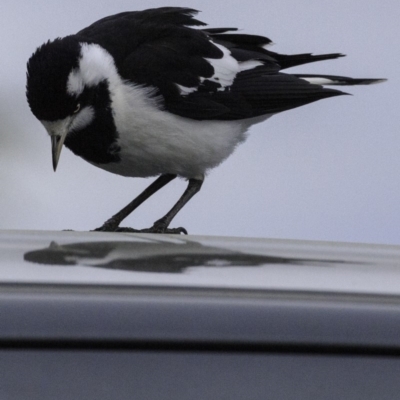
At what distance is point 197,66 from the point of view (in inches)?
232

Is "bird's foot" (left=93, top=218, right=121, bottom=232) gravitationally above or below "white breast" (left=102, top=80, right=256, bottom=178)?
below

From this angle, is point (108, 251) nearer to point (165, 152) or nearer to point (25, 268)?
point (25, 268)

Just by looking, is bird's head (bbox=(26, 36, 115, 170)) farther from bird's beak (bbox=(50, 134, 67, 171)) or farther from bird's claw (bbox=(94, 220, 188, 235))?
bird's claw (bbox=(94, 220, 188, 235))

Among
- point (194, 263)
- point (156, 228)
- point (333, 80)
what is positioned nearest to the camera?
point (194, 263)

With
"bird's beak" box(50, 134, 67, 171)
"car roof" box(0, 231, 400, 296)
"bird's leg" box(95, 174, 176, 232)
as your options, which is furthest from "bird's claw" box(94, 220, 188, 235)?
"car roof" box(0, 231, 400, 296)

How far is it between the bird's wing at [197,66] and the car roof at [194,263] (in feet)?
12.4

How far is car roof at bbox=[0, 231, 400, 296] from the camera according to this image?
1266mm

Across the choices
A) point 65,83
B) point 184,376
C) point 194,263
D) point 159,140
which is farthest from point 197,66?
point 184,376

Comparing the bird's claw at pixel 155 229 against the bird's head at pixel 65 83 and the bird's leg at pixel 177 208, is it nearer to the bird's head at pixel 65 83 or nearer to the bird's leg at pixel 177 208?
the bird's leg at pixel 177 208

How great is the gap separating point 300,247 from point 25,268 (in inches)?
23.3

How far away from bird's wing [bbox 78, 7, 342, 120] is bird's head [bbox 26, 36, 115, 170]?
16cm

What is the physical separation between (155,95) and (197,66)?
0.55 metres

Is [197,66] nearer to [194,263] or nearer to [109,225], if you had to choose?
[109,225]

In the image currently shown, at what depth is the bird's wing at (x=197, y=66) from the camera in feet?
18.4
